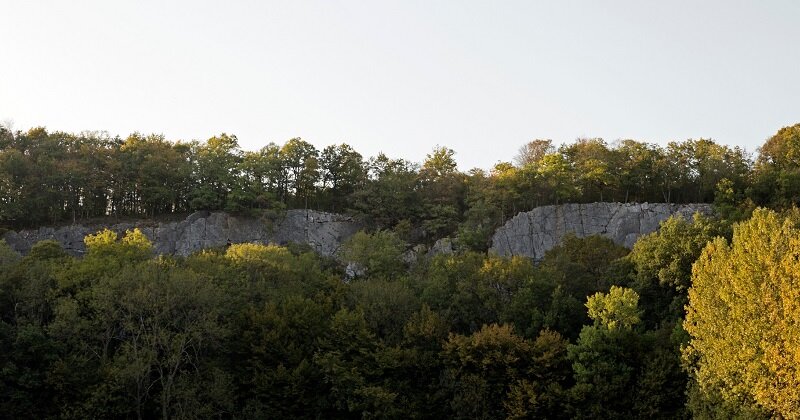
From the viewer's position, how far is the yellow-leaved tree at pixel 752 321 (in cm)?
2647

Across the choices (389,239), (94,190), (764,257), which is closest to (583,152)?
(389,239)

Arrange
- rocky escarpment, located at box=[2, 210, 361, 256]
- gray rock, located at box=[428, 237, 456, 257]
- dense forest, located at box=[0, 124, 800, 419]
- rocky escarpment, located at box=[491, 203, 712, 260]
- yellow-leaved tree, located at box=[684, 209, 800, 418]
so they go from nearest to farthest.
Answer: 1. yellow-leaved tree, located at box=[684, 209, 800, 418]
2. dense forest, located at box=[0, 124, 800, 419]
3. rocky escarpment, located at box=[491, 203, 712, 260]
4. gray rock, located at box=[428, 237, 456, 257]
5. rocky escarpment, located at box=[2, 210, 361, 256]

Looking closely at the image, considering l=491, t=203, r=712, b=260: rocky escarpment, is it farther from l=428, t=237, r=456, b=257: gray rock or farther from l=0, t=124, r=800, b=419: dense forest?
l=0, t=124, r=800, b=419: dense forest

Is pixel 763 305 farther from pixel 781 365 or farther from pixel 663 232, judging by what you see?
pixel 663 232

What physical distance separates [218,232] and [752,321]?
134 feet

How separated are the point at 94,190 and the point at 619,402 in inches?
1804

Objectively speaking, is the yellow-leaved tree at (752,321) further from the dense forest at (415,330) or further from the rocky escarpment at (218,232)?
the rocky escarpment at (218,232)

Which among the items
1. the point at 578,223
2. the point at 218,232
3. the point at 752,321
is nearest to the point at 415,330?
the point at 752,321

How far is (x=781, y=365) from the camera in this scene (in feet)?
87.4

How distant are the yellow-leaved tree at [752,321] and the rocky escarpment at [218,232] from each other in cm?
3411

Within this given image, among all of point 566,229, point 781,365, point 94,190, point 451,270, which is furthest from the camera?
point 94,190

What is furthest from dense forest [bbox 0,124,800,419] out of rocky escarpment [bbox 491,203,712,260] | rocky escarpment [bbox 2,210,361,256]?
rocky escarpment [bbox 2,210,361,256]

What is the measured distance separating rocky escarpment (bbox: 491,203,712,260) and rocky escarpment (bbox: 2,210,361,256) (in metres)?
13.9

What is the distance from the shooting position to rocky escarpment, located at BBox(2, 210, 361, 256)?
182 ft
